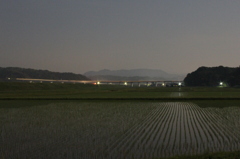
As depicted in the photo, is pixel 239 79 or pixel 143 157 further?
pixel 239 79

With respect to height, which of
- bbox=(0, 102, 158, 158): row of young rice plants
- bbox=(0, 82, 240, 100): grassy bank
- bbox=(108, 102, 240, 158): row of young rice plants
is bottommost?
bbox=(0, 102, 158, 158): row of young rice plants

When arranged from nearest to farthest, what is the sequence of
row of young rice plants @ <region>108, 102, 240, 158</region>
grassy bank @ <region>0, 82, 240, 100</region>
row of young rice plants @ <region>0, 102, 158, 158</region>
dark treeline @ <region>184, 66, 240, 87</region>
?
1. row of young rice plants @ <region>0, 102, 158, 158</region>
2. row of young rice plants @ <region>108, 102, 240, 158</region>
3. grassy bank @ <region>0, 82, 240, 100</region>
4. dark treeline @ <region>184, 66, 240, 87</region>

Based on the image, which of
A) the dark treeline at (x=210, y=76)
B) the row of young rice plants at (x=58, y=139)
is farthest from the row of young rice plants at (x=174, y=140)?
the dark treeline at (x=210, y=76)

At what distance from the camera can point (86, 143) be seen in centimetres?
874

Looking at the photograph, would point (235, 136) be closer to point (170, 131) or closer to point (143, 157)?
point (170, 131)

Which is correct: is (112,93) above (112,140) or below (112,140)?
above

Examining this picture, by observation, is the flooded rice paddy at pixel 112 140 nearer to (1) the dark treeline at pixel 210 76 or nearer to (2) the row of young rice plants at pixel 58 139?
(2) the row of young rice plants at pixel 58 139

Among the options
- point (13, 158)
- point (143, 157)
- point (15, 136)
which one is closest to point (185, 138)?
point (143, 157)

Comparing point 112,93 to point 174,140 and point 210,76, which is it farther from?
point 210,76

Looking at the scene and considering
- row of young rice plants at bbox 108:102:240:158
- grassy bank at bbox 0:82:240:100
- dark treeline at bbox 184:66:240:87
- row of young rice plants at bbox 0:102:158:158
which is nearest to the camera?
row of young rice plants at bbox 0:102:158:158

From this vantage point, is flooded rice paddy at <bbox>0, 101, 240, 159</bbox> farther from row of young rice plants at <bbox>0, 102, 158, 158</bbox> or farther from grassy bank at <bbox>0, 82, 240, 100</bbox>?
grassy bank at <bbox>0, 82, 240, 100</bbox>

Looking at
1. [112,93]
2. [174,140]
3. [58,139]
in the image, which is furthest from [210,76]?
[58,139]

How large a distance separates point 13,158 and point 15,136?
3159 mm

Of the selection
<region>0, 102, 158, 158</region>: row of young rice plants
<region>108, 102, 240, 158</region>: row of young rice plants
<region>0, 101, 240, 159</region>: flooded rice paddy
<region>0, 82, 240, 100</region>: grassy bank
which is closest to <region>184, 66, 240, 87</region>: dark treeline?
<region>0, 82, 240, 100</region>: grassy bank
